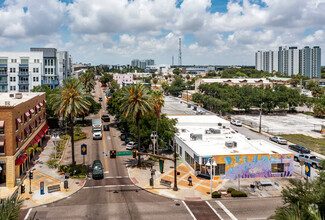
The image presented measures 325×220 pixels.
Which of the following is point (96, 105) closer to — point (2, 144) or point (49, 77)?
point (49, 77)

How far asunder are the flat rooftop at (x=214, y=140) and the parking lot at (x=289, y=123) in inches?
965

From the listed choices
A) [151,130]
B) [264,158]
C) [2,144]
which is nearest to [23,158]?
[2,144]

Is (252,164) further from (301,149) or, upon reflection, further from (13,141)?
(13,141)

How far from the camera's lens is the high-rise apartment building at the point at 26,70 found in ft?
299

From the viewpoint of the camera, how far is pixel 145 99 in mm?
46812

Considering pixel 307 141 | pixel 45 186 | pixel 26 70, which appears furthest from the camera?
pixel 26 70

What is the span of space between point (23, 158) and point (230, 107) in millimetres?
75481

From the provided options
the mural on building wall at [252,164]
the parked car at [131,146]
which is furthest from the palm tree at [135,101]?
the mural on building wall at [252,164]

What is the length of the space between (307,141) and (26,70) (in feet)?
285

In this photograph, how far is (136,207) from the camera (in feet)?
106

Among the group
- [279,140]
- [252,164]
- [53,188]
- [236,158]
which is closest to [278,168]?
[252,164]

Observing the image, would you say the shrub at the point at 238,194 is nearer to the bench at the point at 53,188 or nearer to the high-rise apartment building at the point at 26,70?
the bench at the point at 53,188

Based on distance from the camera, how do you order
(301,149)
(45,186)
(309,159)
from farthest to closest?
(301,149)
(309,159)
(45,186)

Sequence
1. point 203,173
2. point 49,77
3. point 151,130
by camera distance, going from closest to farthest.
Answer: point 203,173, point 151,130, point 49,77
